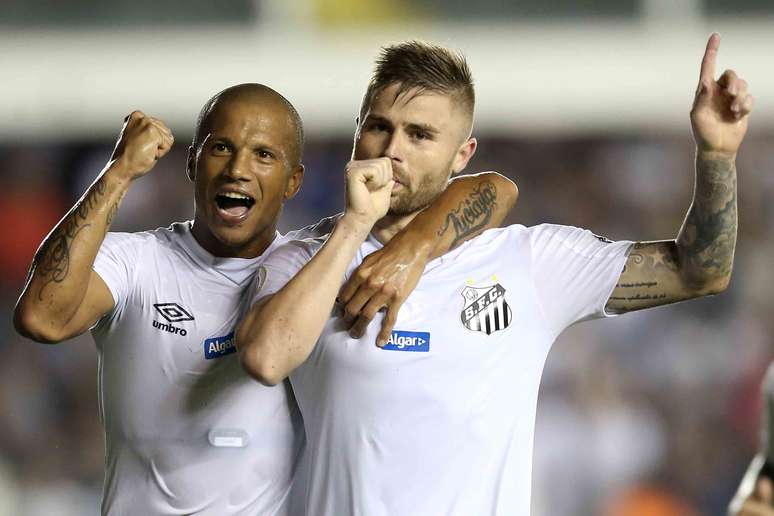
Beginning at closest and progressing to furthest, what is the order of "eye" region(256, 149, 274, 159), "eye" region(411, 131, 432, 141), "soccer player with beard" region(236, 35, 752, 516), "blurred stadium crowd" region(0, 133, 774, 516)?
1. "soccer player with beard" region(236, 35, 752, 516)
2. "eye" region(411, 131, 432, 141)
3. "eye" region(256, 149, 274, 159)
4. "blurred stadium crowd" region(0, 133, 774, 516)

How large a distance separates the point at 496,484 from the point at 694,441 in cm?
597

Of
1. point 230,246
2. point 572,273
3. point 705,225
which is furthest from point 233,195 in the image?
point 705,225

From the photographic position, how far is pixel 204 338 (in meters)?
3.75

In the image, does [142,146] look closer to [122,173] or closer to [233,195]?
[122,173]

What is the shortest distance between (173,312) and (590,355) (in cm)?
589

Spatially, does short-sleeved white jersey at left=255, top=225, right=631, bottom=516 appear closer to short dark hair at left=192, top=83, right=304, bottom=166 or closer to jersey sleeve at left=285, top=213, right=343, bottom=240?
jersey sleeve at left=285, top=213, right=343, bottom=240

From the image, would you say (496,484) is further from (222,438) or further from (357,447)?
(222,438)

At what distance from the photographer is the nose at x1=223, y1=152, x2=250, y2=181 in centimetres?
371

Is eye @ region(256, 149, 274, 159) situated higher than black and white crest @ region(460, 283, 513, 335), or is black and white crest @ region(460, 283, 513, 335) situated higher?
eye @ region(256, 149, 274, 159)

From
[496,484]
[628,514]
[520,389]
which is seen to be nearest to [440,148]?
[520,389]

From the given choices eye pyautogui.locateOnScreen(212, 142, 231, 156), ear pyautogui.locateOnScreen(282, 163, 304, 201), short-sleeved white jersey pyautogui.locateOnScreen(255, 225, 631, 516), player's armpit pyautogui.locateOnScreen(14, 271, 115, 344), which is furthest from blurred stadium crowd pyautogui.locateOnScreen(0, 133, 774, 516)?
player's armpit pyautogui.locateOnScreen(14, 271, 115, 344)

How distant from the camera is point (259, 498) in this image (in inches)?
146

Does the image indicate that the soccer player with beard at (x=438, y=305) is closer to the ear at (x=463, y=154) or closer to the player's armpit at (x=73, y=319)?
the ear at (x=463, y=154)

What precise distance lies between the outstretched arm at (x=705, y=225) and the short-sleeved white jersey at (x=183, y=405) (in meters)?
1.05
